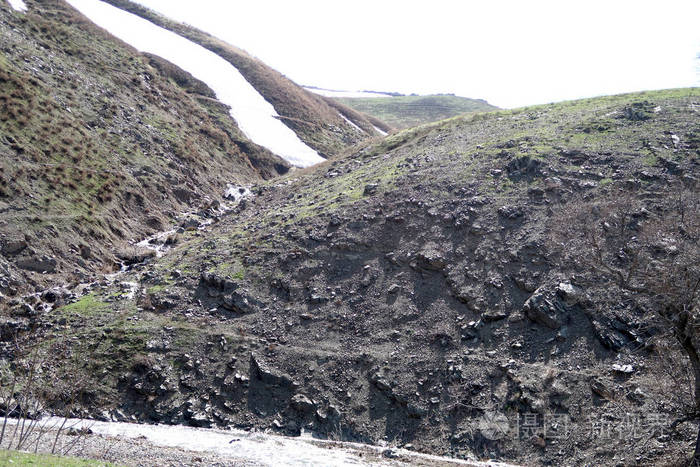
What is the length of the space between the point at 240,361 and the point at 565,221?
1517 cm

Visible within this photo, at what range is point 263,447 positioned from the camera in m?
Answer: 17.1

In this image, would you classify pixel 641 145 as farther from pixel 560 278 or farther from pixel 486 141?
pixel 560 278

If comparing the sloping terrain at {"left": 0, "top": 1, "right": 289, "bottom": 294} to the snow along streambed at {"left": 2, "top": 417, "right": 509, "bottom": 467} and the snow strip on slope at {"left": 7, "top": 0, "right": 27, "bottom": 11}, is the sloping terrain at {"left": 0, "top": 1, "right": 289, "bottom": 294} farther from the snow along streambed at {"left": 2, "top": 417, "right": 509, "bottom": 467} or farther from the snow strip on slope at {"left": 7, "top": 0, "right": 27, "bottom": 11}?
the snow along streambed at {"left": 2, "top": 417, "right": 509, "bottom": 467}

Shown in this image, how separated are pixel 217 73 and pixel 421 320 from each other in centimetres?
5223

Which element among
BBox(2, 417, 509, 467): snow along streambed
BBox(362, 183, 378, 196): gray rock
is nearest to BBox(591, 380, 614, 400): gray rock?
BBox(2, 417, 509, 467): snow along streambed

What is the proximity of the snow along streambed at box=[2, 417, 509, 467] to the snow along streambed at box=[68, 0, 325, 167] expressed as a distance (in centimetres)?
3598

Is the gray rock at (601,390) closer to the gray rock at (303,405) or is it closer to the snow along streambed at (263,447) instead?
the snow along streambed at (263,447)

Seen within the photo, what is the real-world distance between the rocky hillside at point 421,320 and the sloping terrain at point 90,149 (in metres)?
3.54

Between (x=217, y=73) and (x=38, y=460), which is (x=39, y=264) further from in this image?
(x=217, y=73)

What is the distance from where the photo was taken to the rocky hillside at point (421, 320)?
17312mm

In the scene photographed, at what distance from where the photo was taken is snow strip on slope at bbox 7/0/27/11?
47144mm

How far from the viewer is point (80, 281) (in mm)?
25328

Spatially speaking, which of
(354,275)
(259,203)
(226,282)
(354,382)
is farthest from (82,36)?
(354,382)

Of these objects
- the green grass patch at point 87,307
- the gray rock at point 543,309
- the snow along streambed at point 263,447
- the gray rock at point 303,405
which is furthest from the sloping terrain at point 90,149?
the gray rock at point 543,309
